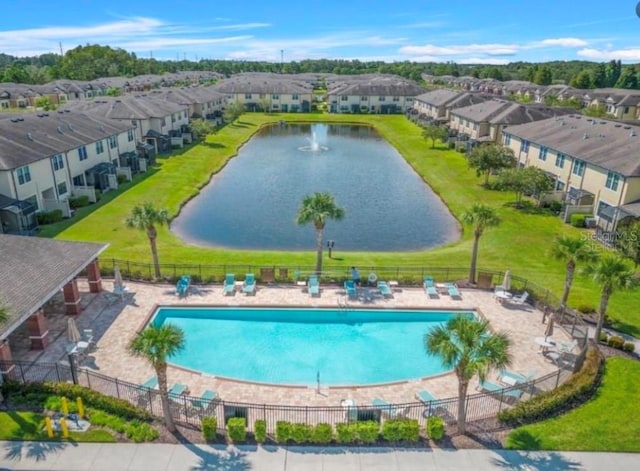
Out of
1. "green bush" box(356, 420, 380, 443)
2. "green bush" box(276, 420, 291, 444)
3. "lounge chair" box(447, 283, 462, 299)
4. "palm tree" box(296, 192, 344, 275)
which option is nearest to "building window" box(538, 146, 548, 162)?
"lounge chair" box(447, 283, 462, 299)

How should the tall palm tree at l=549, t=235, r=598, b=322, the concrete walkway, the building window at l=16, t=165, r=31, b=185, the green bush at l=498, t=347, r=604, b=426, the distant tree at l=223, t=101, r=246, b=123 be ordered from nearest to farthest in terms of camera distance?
the concrete walkway < the green bush at l=498, t=347, r=604, b=426 < the tall palm tree at l=549, t=235, r=598, b=322 < the building window at l=16, t=165, r=31, b=185 < the distant tree at l=223, t=101, r=246, b=123

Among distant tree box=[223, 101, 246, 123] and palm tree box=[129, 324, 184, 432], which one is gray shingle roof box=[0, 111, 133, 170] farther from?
distant tree box=[223, 101, 246, 123]

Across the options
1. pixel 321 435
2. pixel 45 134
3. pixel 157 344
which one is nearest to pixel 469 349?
pixel 321 435

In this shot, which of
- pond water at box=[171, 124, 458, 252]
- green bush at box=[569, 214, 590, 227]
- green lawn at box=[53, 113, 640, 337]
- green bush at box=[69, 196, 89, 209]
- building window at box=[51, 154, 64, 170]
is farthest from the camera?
green bush at box=[69, 196, 89, 209]

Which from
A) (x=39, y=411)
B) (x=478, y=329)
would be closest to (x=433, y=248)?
(x=478, y=329)

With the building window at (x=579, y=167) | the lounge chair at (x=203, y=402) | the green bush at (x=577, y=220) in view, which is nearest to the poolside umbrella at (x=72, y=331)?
the lounge chair at (x=203, y=402)

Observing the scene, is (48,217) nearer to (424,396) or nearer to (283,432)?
(283,432)
